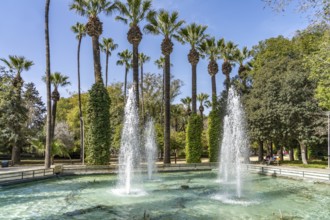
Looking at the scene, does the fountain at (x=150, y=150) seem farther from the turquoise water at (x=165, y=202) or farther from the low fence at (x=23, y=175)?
the low fence at (x=23, y=175)

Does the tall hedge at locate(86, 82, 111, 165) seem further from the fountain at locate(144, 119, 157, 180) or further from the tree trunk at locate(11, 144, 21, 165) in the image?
the tree trunk at locate(11, 144, 21, 165)

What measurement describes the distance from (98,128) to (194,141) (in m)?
11.3

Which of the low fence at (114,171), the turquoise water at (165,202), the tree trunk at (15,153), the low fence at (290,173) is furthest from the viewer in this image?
the tree trunk at (15,153)

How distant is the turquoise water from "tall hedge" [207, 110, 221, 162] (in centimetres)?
1614

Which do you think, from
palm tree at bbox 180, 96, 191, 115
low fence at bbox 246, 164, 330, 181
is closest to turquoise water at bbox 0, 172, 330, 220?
low fence at bbox 246, 164, 330, 181

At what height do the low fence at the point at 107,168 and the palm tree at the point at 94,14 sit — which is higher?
the palm tree at the point at 94,14

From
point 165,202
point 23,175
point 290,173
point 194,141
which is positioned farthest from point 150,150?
point 165,202

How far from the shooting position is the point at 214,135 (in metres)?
35.2

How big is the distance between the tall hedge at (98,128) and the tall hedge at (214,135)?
1292 centimetres

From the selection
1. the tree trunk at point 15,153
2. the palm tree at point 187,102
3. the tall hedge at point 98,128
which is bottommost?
the tree trunk at point 15,153

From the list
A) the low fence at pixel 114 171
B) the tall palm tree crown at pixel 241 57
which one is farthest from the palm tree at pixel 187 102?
the low fence at pixel 114 171

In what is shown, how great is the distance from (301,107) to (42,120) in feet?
123

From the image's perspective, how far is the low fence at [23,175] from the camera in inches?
727

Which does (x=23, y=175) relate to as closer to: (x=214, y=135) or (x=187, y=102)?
(x=214, y=135)
